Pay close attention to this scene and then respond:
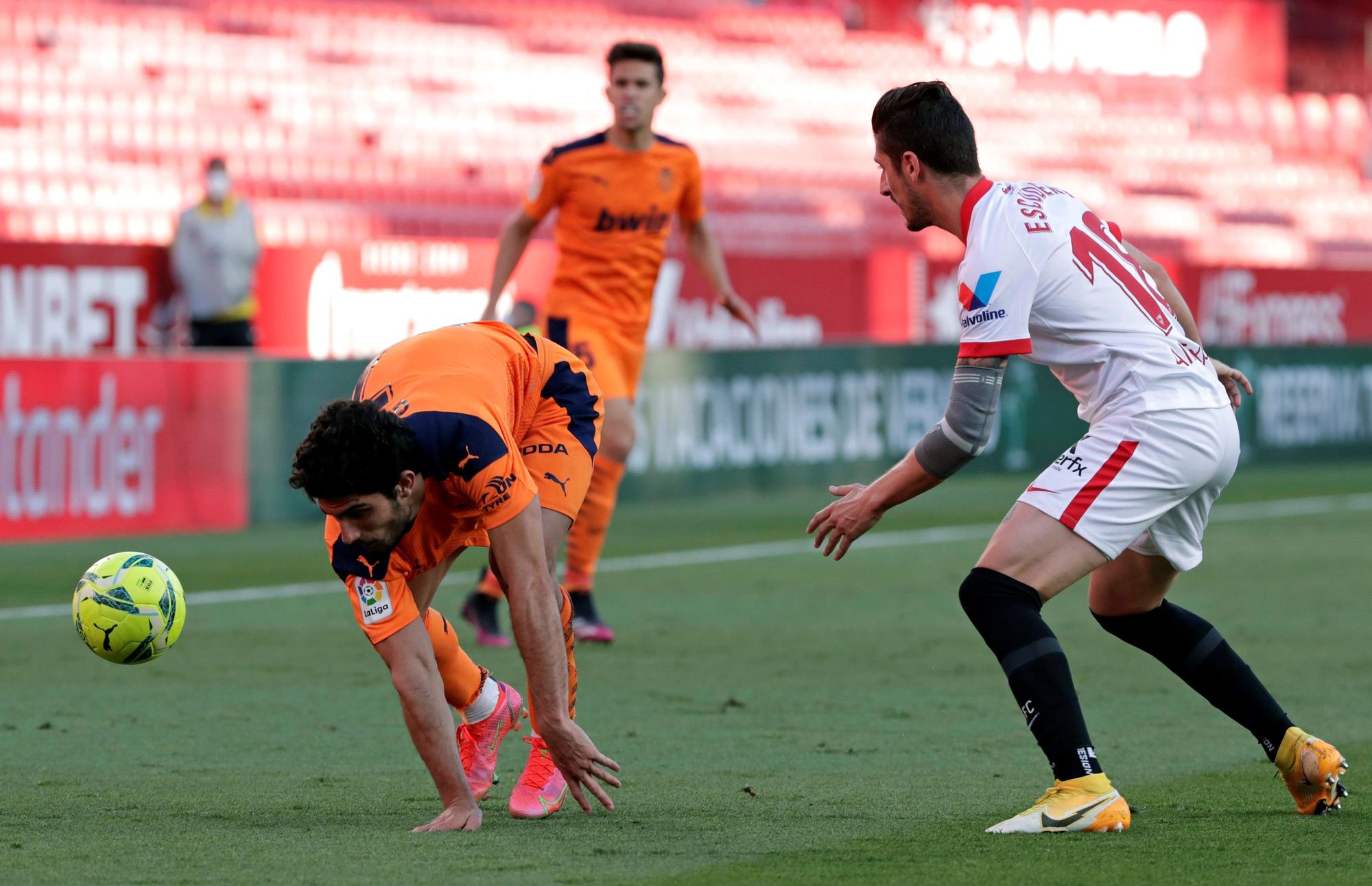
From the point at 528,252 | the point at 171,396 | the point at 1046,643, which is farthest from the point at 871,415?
the point at 1046,643

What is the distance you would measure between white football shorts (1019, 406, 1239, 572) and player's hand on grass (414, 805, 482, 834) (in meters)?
1.56

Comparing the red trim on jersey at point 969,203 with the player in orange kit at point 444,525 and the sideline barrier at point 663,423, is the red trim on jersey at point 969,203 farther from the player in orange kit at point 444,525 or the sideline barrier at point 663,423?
the sideline barrier at point 663,423

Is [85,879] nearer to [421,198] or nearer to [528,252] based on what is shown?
[528,252]

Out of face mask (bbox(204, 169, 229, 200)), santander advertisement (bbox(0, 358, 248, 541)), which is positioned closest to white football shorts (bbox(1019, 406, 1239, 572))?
santander advertisement (bbox(0, 358, 248, 541))

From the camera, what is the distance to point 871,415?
59.4 feet

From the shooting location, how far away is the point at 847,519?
477 centimetres

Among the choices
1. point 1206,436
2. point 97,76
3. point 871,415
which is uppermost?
point 97,76

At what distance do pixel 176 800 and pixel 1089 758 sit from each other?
2368 mm

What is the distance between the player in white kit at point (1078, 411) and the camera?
475 cm

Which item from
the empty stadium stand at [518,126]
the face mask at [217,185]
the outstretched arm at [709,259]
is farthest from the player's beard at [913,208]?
the empty stadium stand at [518,126]

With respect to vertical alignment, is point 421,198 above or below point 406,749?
above

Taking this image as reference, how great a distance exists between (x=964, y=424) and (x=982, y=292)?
0.31m

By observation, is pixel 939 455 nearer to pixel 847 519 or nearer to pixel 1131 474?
pixel 847 519

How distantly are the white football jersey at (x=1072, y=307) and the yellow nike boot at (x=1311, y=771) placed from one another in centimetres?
91
